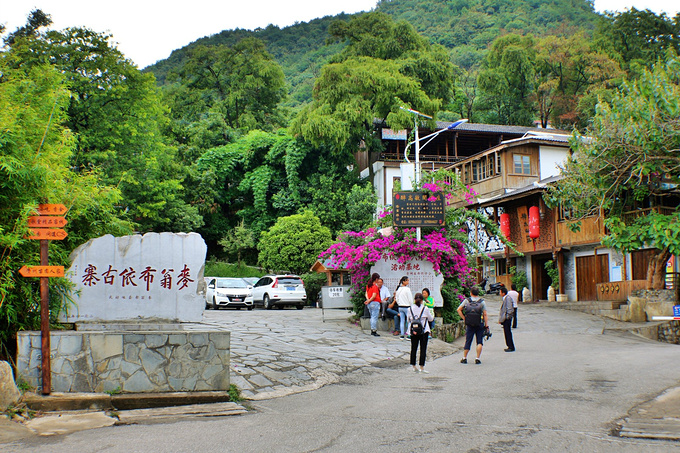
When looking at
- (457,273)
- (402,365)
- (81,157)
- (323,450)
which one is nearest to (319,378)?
(402,365)

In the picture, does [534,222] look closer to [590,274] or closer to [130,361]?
[590,274]

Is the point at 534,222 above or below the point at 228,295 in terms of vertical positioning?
above

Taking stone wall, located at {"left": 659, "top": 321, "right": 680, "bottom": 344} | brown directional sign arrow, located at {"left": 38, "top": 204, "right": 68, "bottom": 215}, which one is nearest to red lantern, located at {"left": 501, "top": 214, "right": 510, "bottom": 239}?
stone wall, located at {"left": 659, "top": 321, "right": 680, "bottom": 344}

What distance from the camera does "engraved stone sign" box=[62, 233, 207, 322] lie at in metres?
9.30

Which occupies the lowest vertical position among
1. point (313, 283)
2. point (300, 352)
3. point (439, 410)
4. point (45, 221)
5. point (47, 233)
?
point (439, 410)

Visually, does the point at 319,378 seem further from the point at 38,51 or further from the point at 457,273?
the point at 38,51

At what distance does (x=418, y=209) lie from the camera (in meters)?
17.9

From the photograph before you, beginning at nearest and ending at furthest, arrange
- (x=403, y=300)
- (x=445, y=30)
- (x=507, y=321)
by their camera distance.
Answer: (x=403, y=300) → (x=507, y=321) → (x=445, y=30)

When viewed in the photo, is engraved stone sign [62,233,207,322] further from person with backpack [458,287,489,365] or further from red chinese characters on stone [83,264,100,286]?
person with backpack [458,287,489,365]

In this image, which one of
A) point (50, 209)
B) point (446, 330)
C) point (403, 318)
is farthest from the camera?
point (446, 330)

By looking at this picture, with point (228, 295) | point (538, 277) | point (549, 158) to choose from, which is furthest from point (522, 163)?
point (228, 295)

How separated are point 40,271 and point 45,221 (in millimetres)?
690

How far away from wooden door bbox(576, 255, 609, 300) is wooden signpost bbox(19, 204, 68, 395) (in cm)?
2422

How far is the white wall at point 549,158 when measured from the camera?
3372 cm
